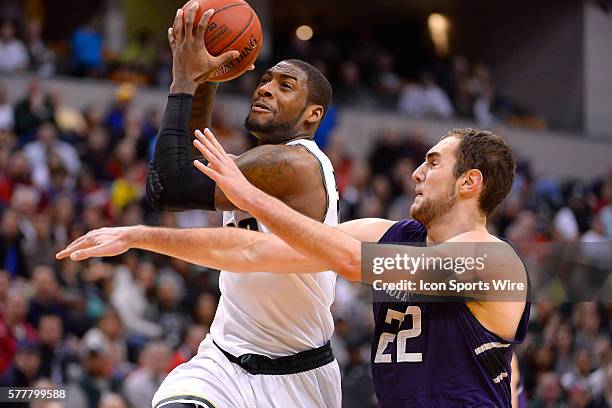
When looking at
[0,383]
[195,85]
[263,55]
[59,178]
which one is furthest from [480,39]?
[195,85]

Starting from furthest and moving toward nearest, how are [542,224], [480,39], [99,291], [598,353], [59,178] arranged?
[480,39] < [542,224] < [598,353] < [59,178] < [99,291]

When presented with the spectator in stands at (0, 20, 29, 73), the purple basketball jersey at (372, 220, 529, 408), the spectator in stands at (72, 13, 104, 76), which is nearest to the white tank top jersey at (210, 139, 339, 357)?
the purple basketball jersey at (372, 220, 529, 408)

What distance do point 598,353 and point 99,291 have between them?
→ 624cm

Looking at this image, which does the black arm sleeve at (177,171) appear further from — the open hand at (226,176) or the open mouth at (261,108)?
the open hand at (226,176)

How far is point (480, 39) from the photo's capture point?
23.5 meters

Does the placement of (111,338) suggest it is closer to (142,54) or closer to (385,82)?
(142,54)

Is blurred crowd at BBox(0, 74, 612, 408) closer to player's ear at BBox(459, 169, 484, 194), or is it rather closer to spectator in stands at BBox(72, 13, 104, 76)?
spectator in stands at BBox(72, 13, 104, 76)

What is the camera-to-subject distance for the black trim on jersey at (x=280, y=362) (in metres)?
5.04

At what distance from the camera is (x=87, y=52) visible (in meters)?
15.4

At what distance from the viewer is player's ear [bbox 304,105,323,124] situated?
539cm

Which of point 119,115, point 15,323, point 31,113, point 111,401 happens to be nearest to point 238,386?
point 111,401

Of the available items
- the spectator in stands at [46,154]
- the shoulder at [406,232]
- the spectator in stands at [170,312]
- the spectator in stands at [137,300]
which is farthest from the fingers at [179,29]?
the spectator in stands at [46,154]

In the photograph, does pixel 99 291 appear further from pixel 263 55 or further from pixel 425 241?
pixel 263 55

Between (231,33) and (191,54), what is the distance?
24cm
